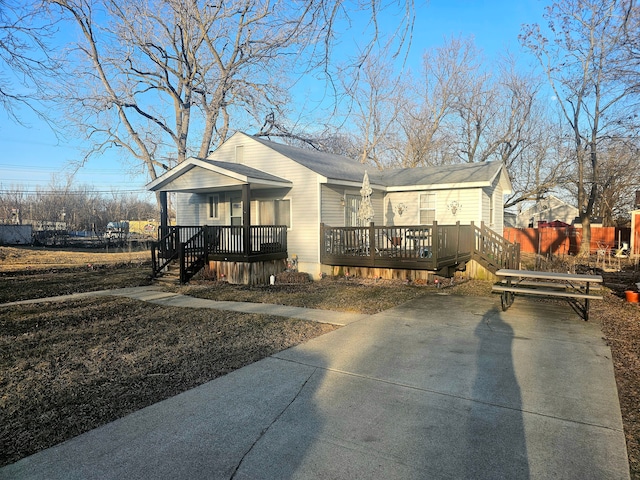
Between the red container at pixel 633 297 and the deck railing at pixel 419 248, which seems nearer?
the red container at pixel 633 297

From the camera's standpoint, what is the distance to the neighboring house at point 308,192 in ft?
43.7

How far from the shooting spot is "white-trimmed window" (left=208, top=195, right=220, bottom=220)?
614 inches

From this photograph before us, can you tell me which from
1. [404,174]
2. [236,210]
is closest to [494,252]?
[404,174]

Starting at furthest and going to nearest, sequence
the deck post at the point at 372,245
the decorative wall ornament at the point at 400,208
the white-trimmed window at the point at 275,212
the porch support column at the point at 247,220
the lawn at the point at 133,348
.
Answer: the decorative wall ornament at the point at 400,208, the white-trimmed window at the point at 275,212, the porch support column at the point at 247,220, the deck post at the point at 372,245, the lawn at the point at 133,348

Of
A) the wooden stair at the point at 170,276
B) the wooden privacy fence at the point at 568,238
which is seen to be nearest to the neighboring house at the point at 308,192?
the wooden stair at the point at 170,276

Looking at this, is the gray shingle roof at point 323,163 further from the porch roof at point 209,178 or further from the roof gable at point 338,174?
the porch roof at point 209,178

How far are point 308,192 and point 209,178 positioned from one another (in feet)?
10.4

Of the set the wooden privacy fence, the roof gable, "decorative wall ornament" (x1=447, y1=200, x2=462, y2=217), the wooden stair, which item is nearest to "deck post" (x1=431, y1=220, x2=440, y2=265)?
the roof gable

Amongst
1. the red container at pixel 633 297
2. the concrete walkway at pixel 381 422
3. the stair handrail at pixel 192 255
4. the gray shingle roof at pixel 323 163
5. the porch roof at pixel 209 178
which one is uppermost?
the gray shingle roof at pixel 323 163

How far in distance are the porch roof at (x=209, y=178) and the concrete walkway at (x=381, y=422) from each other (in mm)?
7856

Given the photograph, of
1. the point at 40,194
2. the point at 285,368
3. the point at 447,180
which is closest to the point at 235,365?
the point at 285,368

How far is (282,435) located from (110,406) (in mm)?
1743

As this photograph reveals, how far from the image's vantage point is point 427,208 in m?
15.2

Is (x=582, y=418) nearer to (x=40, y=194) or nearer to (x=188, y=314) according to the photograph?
(x=188, y=314)
